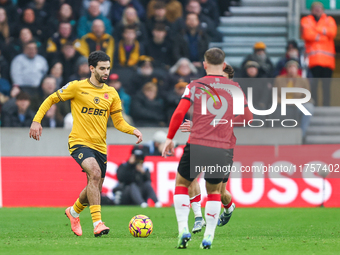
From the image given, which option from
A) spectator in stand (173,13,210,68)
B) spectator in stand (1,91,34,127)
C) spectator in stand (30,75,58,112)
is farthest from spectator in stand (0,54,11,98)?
spectator in stand (173,13,210,68)

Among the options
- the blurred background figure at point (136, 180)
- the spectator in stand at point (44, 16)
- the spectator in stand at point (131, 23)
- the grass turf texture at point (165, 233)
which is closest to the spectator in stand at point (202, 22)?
the spectator in stand at point (131, 23)

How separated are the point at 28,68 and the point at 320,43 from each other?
748cm

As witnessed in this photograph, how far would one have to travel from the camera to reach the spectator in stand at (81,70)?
14.7 metres

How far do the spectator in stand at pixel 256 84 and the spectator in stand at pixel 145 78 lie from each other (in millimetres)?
1945

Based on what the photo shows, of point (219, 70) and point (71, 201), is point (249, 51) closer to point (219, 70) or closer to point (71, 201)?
point (71, 201)

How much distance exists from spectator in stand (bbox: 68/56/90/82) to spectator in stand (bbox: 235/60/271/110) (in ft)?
12.2

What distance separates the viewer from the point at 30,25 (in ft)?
52.5

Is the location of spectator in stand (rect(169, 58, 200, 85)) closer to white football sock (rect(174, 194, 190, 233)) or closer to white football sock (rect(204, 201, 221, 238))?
white football sock (rect(174, 194, 190, 233))

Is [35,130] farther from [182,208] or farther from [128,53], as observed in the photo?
[128,53]

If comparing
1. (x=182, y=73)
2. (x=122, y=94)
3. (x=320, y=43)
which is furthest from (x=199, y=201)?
(x=320, y=43)

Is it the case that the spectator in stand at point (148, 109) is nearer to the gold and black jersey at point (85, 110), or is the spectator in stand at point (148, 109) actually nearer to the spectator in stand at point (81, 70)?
the spectator in stand at point (81, 70)

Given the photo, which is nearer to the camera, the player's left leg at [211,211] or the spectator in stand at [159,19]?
the player's left leg at [211,211]

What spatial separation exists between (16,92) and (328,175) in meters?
7.47

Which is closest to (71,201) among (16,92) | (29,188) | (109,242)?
(29,188)
